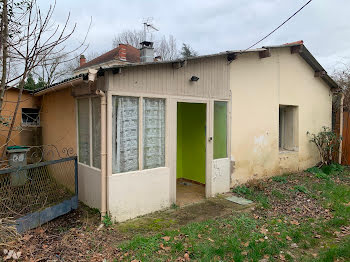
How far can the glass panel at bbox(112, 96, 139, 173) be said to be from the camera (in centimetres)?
481

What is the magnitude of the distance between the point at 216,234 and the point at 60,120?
4.96 meters

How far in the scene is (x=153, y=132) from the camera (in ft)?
17.6

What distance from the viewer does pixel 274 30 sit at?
6.90 metres

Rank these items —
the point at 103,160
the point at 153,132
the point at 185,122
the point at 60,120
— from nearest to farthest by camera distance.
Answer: the point at 103,160
the point at 153,132
the point at 60,120
the point at 185,122

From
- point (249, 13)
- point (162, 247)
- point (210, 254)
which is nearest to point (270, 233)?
point (210, 254)

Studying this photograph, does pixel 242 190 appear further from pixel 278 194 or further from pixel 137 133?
pixel 137 133

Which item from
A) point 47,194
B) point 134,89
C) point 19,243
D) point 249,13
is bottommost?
point 19,243

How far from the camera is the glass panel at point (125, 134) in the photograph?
4809 millimetres

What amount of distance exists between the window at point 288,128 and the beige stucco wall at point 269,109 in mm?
178

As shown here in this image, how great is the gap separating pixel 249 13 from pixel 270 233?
6.78m

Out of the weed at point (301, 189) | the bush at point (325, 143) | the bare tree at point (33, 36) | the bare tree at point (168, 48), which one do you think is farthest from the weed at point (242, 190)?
the bare tree at point (168, 48)

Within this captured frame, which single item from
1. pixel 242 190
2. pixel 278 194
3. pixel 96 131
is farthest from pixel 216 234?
pixel 96 131

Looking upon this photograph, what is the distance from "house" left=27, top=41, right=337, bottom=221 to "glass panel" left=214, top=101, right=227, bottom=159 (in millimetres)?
28

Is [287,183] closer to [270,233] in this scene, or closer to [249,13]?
[270,233]
